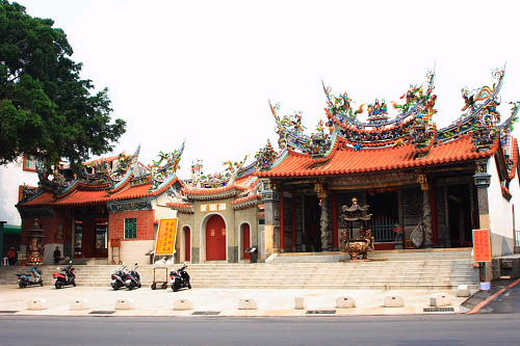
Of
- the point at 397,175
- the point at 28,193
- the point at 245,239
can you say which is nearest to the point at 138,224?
the point at 245,239

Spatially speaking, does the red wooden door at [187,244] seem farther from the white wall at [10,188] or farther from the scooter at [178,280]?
the white wall at [10,188]

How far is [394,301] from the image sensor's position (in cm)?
1315

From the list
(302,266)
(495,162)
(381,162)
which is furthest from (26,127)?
(495,162)

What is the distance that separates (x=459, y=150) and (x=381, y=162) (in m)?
2.76

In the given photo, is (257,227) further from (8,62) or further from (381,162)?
(8,62)

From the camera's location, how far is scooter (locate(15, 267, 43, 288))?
73.5 feet

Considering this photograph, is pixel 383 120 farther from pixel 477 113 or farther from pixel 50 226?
pixel 50 226

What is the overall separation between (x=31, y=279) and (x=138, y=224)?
281 inches

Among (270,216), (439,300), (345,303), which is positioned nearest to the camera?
(439,300)

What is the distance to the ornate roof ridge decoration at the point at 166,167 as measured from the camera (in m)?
29.9

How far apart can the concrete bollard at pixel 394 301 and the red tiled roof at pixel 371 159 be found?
26.4 ft

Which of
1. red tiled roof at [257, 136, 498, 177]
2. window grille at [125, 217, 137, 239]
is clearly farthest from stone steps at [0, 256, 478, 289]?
window grille at [125, 217, 137, 239]

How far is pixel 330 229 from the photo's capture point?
24047 millimetres

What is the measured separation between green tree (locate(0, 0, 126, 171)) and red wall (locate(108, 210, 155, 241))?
147 inches
